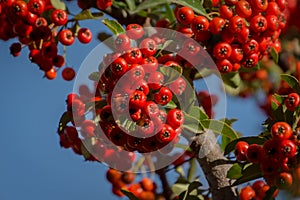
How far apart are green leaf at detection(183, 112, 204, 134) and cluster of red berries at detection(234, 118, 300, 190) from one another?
10.9 inches

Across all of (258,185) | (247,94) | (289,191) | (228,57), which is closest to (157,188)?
(258,185)

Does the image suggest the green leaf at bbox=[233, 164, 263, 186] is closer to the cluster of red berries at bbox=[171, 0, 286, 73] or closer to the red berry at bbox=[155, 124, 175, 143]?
the red berry at bbox=[155, 124, 175, 143]

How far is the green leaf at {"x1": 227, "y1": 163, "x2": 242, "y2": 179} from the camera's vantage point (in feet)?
10.9

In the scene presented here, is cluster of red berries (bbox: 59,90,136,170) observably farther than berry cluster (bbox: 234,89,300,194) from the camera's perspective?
Yes

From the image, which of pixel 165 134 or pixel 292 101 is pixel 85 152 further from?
pixel 292 101

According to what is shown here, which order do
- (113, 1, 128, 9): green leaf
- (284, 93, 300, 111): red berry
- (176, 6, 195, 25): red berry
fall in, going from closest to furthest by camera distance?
(284, 93, 300, 111): red berry < (176, 6, 195, 25): red berry < (113, 1, 128, 9): green leaf

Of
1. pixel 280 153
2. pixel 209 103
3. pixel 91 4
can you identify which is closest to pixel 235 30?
pixel 280 153

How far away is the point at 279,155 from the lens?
9.73 feet

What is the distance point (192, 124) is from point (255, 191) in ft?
2.03

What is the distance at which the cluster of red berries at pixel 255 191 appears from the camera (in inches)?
141

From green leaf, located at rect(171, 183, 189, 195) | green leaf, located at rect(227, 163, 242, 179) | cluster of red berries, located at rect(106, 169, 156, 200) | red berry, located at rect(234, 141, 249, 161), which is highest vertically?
red berry, located at rect(234, 141, 249, 161)

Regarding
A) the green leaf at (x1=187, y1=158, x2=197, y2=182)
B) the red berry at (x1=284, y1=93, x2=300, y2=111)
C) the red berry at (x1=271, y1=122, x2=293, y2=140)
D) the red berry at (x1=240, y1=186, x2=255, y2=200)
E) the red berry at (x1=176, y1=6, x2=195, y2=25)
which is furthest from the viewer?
the green leaf at (x1=187, y1=158, x2=197, y2=182)

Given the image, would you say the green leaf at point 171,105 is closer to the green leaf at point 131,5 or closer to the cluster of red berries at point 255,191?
the cluster of red berries at point 255,191

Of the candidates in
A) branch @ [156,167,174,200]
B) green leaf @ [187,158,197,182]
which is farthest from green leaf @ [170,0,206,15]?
green leaf @ [187,158,197,182]
